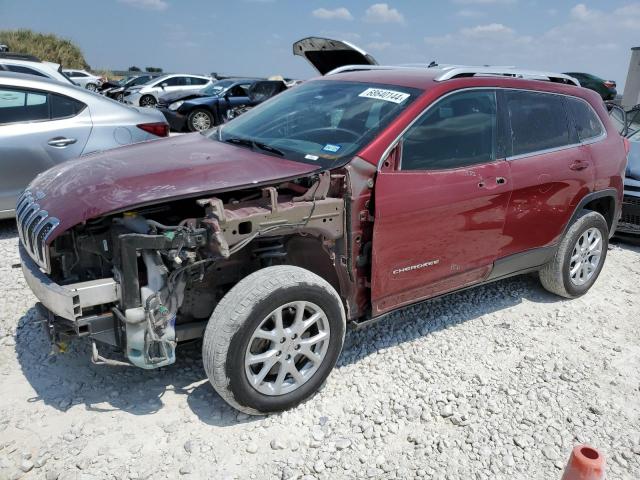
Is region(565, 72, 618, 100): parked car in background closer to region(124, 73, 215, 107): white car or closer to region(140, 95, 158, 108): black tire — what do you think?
region(124, 73, 215, 107): white car

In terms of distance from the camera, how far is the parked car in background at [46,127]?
5.03m

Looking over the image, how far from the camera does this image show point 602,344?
3920 mm

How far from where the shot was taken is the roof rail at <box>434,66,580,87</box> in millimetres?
3525

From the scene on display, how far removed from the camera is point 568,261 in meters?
4.38

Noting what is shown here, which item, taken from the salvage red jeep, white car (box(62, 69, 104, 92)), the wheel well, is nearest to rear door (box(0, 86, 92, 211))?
the salvage red jeep

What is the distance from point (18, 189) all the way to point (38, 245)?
291 cm

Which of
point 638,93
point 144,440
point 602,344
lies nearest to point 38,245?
point 144,440

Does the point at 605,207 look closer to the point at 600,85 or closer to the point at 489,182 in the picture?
the point at 489,182

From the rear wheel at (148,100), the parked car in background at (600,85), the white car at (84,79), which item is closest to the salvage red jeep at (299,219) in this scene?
the rear wheel at (148,100)

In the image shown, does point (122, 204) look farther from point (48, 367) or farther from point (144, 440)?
point (48, 367)

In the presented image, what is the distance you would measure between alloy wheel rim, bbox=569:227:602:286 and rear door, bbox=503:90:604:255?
399 millimetres

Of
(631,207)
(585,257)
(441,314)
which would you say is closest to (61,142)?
(441,314)

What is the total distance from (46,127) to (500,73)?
4.15 meters

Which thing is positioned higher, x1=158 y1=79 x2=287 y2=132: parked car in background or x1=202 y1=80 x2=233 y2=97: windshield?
x1=202 y1=80 x2=233 y2=97: windshield
